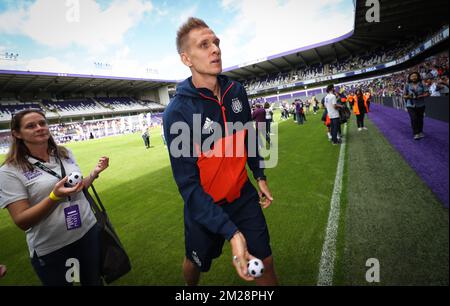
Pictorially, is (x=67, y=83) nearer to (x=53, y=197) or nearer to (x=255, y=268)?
(x=53, y=197)

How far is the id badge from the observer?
92.8 inches

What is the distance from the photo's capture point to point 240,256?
1.33 metres

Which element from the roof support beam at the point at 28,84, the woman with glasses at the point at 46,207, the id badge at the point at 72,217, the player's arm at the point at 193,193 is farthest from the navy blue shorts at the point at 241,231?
the roof support beam at the point at 28,84

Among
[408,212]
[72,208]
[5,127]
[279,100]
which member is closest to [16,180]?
[72,208]

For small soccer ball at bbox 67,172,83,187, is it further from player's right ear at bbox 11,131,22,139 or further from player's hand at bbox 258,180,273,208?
player's hand at bbox 258,180,273,208

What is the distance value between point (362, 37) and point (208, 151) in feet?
154

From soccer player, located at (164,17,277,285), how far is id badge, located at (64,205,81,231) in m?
1.07

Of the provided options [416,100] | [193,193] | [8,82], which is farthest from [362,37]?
[8,82]

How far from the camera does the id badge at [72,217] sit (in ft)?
Result: 7.73

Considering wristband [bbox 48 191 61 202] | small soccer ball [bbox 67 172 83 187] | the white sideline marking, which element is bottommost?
the white sideline marking

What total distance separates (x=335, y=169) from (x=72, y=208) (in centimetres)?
595

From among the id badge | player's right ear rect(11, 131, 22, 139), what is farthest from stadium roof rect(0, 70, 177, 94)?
the id badge

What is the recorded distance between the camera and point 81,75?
43.9 meters

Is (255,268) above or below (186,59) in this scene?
below
